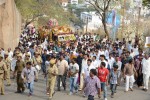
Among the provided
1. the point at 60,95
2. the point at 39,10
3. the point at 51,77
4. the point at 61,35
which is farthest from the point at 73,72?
the point at 39,10

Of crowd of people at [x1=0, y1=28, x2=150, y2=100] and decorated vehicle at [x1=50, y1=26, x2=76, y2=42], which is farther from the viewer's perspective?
decorated vehicle at [x1=50, y1=26, x2=76, y2=42]

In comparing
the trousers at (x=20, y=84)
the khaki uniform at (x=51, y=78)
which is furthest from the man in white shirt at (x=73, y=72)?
the trousers at (x=20, y=84)

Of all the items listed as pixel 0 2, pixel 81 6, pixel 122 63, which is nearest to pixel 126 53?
pixel 122 63

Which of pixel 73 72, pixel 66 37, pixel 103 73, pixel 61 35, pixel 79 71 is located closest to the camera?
pixel 103 73

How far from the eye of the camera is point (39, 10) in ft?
146

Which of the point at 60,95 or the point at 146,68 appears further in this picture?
the point at 146,68

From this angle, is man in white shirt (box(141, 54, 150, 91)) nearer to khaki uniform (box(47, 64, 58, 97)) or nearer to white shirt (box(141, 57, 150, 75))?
white shirt (box(141, 57, 150, 75))

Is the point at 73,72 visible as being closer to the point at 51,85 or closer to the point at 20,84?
the point at 51,85

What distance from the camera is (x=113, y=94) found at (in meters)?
17.3

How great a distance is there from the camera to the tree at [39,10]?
4225 cm

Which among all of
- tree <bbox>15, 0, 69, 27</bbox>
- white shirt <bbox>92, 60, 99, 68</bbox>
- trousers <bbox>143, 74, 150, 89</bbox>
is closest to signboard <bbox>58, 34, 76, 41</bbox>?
trousers <bbox>143, 74, 150, 89</bbox>

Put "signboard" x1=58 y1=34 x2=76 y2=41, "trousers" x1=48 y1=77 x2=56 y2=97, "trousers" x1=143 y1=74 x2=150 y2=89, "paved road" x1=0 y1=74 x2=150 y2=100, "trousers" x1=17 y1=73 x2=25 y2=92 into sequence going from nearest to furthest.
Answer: "trousers" x1=48 y1=77 x2=56 y2=97
"paved road" x1=0 y1=74 x2=150 y2=100
"trousers" x1=17 y1=73 x2=25 y2=92
"trousers" x1=143 y1=74 x2=150 y2=89
"signboard" x1=58 y1=34 x2=76 y2=41

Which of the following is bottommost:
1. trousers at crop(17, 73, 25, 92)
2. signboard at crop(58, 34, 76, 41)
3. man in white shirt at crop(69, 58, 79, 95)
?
trousers at crop(17, 73, 25, 92)

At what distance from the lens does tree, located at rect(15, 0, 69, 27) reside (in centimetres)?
4225
